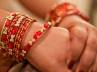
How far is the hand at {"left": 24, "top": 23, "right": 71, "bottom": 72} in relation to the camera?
1.70ft

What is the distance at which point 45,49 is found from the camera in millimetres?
522

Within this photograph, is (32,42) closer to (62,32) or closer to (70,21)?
(62,32)

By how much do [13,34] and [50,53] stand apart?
0.10 meters

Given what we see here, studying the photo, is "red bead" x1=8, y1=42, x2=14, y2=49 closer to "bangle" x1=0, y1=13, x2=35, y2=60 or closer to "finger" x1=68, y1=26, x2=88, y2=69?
"bangle" x1=0, y1=13, x2=35, y2=60

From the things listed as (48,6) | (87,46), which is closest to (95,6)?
(48,6)

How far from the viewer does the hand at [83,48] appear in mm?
542

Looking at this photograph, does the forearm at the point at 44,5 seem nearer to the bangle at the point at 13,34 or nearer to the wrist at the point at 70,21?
the wrist at the point at 70,21

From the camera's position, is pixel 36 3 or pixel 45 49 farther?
pixel 36 3

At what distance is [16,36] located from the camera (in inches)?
20.3

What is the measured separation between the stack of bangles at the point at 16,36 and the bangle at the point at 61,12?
170 mm

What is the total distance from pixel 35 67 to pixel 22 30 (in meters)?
0.10

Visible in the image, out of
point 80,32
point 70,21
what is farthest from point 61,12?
point 80,32

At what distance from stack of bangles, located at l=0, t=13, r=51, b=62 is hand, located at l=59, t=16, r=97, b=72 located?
0.25 ft

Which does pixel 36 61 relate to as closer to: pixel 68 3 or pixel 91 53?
pixel 91 53
